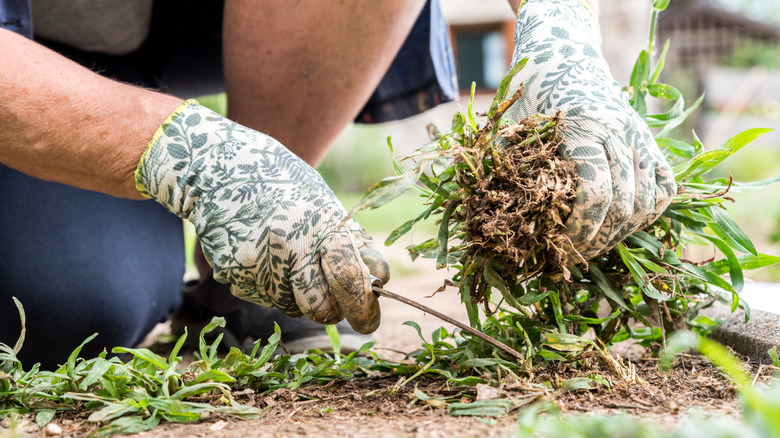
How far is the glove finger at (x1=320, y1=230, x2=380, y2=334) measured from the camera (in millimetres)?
1004

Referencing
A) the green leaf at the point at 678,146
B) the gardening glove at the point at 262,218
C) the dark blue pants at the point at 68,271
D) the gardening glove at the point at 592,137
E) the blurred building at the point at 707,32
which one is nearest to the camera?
the gardening glove at the point at 592,137

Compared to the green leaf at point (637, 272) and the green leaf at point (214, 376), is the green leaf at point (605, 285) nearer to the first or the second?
the green leaf at point (637, 272)

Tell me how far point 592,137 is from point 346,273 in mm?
421

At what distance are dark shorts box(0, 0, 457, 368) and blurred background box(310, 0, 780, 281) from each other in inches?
122

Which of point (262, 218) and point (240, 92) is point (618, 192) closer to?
point (262, 218)

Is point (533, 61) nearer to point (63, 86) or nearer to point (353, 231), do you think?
point (353, 231)

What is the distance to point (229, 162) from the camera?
3.46 ft

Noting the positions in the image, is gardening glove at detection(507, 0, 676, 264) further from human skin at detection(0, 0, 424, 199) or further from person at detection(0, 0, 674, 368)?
human skin at detection(0, 0, 424, 199)

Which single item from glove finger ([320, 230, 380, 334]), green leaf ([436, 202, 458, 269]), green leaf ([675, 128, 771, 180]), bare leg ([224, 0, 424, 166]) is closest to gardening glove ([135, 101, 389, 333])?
glove finger ([320, 230, 380, 334])

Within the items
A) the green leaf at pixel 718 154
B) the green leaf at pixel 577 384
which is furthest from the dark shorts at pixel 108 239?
the green leaf at pixel 577 384

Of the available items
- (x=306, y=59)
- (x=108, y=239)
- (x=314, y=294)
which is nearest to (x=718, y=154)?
(x=314, y=294)

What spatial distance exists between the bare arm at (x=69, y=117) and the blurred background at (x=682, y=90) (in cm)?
386

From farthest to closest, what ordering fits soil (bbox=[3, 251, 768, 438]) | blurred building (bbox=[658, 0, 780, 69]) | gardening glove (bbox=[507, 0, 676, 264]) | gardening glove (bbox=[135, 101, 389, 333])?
1. blurred building (bbox=[658, 0, 780, 69])
2. gardening glove (bbox=[135, 101, 389, 333])
3. gardening glove (bbox=[507, 0, 676, 264])
4. soil (bbox=[3, 251, 768, 438])

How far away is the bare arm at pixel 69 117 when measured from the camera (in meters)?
1.04
